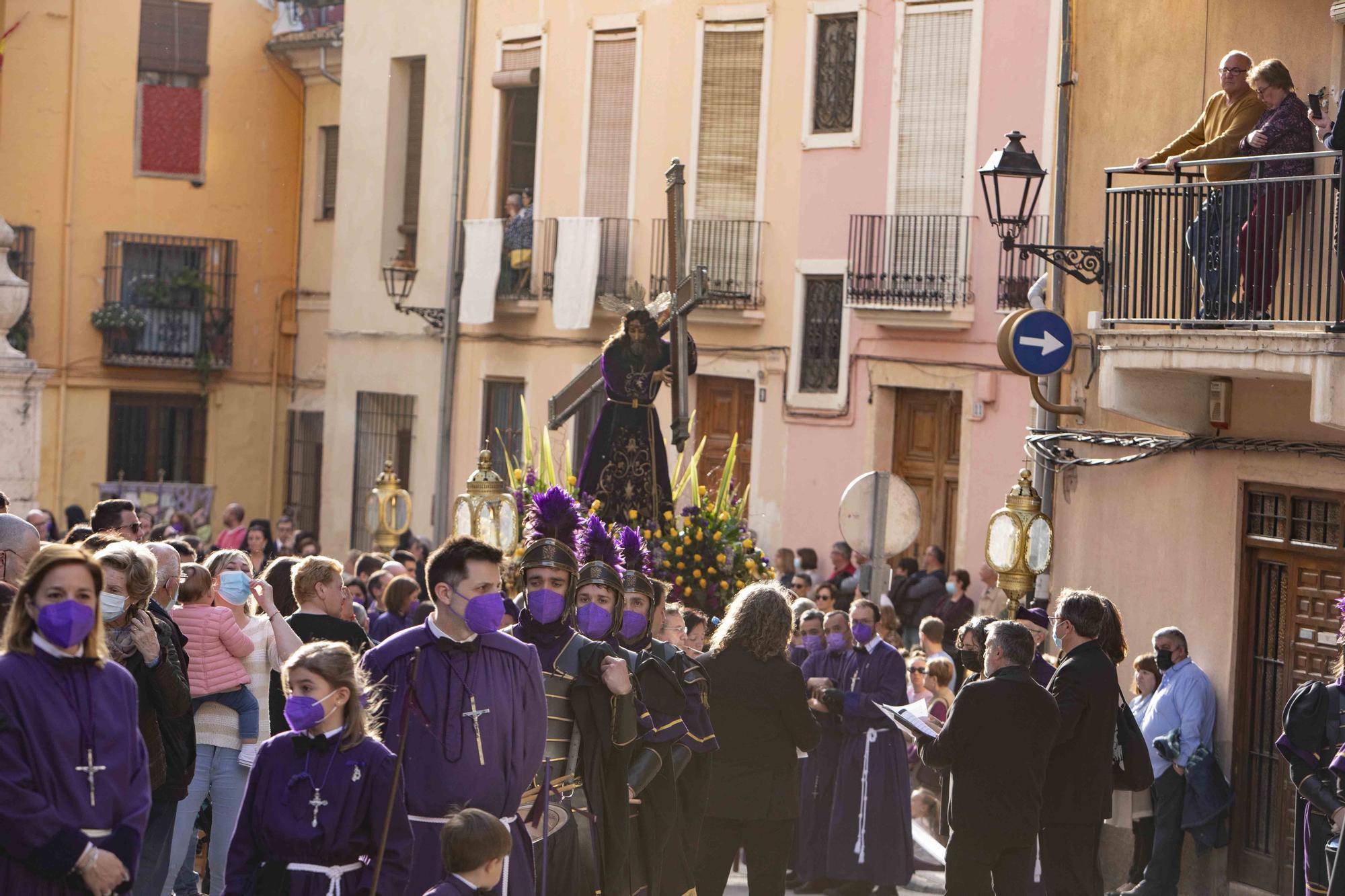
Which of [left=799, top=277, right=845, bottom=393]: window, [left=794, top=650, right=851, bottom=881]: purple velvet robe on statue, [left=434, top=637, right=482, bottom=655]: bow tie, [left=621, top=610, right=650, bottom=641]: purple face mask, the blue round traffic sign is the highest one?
[left=799, top=277, right=845, bottom=393]: window

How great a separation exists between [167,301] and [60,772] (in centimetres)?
2589

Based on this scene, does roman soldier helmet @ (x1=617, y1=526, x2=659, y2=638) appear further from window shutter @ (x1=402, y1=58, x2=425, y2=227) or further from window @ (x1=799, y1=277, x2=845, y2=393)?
window shutter @ (x1=402, y1=58, x2=425, y2=227)

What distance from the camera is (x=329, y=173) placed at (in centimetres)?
3175

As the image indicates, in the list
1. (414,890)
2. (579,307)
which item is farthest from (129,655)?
(579,307)

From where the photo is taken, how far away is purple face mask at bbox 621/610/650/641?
9234 mm

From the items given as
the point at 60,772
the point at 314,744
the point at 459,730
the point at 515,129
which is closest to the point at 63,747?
the point at 60,772

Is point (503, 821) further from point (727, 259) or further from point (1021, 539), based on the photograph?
point (727, 259)

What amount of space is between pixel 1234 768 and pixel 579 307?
12.9 metres

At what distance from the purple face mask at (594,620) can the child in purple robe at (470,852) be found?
2.16 meters

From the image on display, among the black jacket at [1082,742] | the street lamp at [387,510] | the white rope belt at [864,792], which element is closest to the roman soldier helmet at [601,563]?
the black jacket at [1082,742]

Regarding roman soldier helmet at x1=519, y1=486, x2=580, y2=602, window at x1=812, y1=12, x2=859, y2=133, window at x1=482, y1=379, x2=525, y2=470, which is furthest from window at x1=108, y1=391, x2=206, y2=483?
roman soldier helmet at x1=519, y1=486, x2=580, y2=602

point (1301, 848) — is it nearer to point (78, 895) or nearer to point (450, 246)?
point (78, 895)

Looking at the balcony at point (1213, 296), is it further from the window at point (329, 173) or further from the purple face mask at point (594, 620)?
the window at point (329, 173)

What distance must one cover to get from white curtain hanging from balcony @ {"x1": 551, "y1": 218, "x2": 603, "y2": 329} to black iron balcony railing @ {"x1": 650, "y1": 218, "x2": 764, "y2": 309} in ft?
3.32
